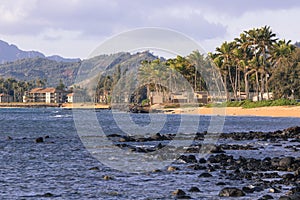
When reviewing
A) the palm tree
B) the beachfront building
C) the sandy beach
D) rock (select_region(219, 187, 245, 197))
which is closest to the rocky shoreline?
rock (select_region(219, 187, 245, 197))

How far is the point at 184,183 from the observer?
92.8ft

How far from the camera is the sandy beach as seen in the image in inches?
4363

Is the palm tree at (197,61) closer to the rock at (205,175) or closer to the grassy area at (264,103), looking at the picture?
the grassy area at (264,103)

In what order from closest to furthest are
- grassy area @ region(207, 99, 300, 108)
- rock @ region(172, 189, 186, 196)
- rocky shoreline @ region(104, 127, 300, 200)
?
A: rocky shoreline @ region(104, 127, 300, 200)
rock @ region(172, 189, 186, 196)
grassy area @ region(207, 99, 300, 108)

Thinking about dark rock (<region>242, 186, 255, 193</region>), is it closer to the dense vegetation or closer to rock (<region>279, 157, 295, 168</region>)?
rock (<region>279, 157, 295, 168</region>)

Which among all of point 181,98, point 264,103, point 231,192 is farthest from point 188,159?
point 181,98

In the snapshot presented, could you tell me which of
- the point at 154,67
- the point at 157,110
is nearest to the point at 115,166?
the point at 157,110

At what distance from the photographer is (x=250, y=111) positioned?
12375cm

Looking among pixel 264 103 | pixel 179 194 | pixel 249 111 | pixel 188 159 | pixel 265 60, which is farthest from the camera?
pixel 265 60

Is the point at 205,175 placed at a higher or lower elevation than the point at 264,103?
lower

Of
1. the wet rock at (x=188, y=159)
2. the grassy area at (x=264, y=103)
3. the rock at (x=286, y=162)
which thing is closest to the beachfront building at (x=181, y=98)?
the grassy area at (x=264, y=103)

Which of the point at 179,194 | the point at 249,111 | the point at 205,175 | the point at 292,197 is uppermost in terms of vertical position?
the point at 249,111

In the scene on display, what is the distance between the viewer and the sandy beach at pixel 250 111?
111 m

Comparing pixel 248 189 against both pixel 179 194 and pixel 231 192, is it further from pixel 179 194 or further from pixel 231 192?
pixel 179 194
